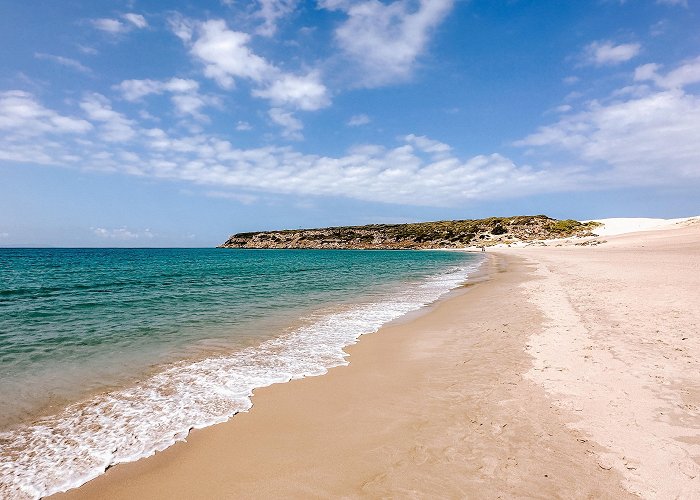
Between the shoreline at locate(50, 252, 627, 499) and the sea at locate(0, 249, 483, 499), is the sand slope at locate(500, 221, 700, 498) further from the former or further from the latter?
the sea at locate(0, 249, 483, 499)

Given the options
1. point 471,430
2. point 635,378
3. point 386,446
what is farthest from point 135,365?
point 635,378

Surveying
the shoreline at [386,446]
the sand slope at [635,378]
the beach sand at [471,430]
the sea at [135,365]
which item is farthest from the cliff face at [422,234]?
the shoreline at [386,446]

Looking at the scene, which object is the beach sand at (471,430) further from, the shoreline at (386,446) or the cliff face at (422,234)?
Result: the cliff face at (422,234)

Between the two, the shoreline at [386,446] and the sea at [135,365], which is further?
the sea at [135,365]

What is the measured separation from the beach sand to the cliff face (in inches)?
4079

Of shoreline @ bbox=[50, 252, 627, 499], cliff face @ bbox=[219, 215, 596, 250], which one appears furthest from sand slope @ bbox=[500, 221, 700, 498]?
cliff face @ bbox=[219, 215, 596, 250]

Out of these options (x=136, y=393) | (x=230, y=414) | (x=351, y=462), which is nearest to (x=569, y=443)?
(x=351, y=462)

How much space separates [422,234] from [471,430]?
13576 cm

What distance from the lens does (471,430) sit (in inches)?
213

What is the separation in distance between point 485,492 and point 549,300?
45.9 ft

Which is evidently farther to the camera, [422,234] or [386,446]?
[422,234]

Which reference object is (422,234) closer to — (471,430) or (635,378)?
(635,378)

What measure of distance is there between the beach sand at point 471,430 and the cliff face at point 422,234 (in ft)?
340

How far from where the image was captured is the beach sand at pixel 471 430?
423 centimetres
